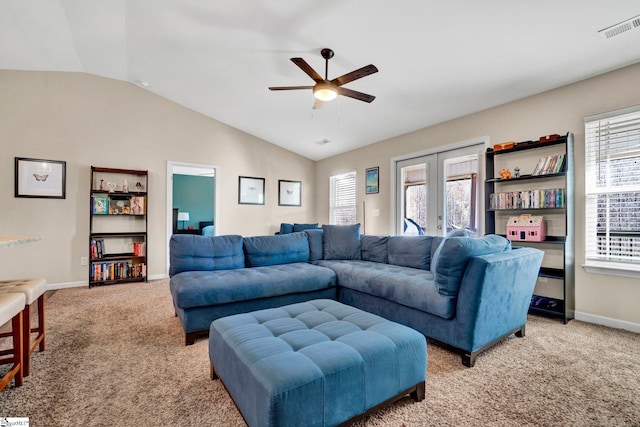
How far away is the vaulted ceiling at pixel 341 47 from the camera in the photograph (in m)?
2.45

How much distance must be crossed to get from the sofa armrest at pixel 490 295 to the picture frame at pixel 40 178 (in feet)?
17.7

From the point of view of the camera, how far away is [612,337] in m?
2.55

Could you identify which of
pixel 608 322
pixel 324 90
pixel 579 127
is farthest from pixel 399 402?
pixel 579 127

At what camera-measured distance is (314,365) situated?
4.01 ft

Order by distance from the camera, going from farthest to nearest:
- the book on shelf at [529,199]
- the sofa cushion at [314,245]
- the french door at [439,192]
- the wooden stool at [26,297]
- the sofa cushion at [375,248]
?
the french door at [439,192]
the sofa cushion at [314,245]
the sofa cushion at [375,248]
the book on shelf at [529,199]
the wooden stool at [26,297]

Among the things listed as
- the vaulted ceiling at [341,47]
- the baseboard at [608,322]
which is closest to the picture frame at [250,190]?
the vaulted ceiling at [341,47]

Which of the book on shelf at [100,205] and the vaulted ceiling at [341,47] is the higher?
the vaulted ceiling at [341,47]

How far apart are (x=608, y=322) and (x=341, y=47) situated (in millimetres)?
3775

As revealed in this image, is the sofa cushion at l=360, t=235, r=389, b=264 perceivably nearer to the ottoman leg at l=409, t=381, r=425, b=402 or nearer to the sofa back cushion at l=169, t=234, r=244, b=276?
the sofa back cushion at l=169, t=234, r=244, b=276

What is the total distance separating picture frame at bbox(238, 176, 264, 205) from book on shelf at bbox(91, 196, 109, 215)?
2154mm

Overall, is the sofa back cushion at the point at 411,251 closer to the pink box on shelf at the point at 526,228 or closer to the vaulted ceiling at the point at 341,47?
the pink box on shelf at the point at 526,228

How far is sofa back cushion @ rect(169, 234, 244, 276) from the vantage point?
2.92 metres

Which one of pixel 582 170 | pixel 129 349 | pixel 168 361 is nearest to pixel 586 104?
pixel 582 170

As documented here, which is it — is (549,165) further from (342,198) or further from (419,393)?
(342,198)
